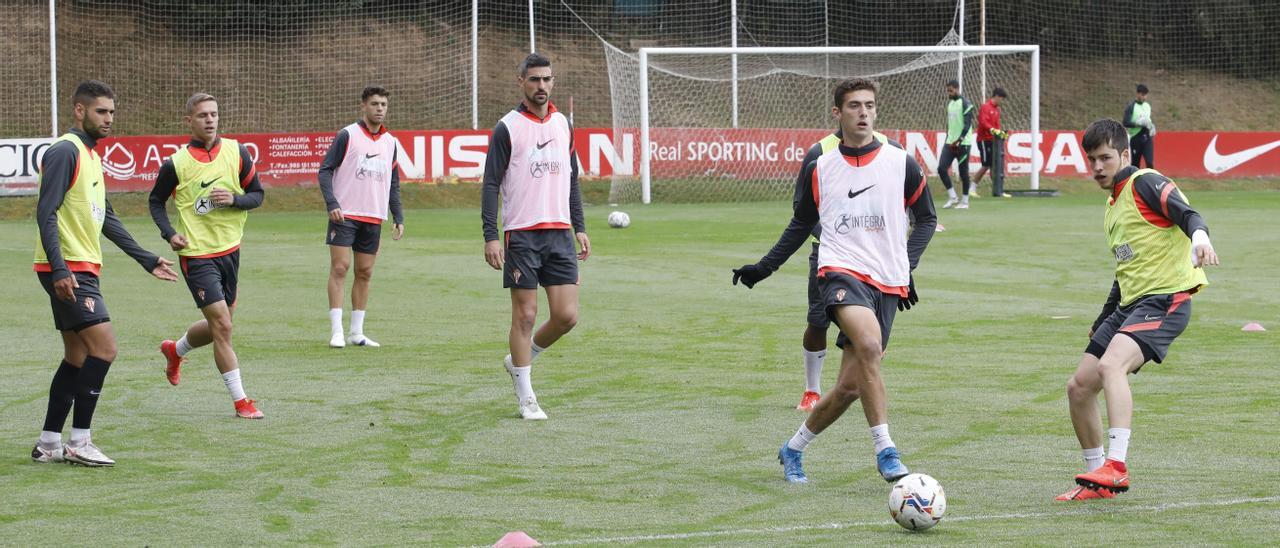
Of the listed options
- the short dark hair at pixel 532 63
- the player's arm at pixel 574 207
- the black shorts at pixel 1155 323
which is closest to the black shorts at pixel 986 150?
the player's arm at pixel 574 207

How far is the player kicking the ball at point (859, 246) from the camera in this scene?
6.95 meters

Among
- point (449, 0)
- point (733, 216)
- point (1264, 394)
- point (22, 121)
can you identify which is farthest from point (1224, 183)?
point (1264, 394)

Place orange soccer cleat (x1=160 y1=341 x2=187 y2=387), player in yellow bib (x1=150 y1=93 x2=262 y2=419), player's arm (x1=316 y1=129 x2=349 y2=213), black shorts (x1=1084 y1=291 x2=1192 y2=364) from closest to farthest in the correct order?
black shorts (x1=1084 y1=291 x2=1192 y2=364)
player in yellow bib (x1=150 y1=93 x2=262 y2=419)
orange soccer cleat (x1=160 y1=341 x2=187 y2=387)
player's arm (x1=316 y1=129 x2=349 y2=213)

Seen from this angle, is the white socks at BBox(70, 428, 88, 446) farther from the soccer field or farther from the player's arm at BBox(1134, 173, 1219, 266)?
the player's arm at BBox(1134, 173, 1219, 266)

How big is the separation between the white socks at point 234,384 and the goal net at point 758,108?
2053cm

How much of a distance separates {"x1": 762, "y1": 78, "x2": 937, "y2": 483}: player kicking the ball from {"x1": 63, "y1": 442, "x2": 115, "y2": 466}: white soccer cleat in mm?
3226

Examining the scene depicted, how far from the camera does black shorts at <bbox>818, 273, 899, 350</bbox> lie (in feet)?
22.8

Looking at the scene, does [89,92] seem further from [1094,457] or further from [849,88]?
[1094,457]

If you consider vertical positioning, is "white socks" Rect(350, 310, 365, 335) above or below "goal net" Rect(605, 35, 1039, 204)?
below

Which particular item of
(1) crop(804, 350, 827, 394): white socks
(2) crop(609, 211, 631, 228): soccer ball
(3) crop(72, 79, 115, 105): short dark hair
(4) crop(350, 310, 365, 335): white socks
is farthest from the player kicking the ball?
(2) crop(609, 211, 631, 228): soccer ball

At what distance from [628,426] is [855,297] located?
2.12 meters

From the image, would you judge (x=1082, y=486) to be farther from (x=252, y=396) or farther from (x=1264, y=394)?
(x=252, y=396)

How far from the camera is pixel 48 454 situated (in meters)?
7.73

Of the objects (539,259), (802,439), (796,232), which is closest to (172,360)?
(539,259)
